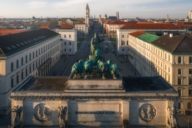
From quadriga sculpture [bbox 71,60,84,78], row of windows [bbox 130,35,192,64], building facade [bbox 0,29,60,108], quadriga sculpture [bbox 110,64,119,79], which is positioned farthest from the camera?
row of windows [bbox 130,35,192,64]

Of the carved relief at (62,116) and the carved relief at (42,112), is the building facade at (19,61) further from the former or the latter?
the carved relief at (62,116)

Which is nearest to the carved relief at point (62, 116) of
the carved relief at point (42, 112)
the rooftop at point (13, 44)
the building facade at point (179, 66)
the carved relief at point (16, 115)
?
the carved relief at point (42, 112)

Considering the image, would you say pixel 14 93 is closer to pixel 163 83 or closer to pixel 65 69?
pixel 163 83

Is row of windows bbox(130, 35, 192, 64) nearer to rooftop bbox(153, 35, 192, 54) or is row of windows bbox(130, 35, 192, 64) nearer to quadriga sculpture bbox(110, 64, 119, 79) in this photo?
rooftop bbox(153, 35, 192, 54)

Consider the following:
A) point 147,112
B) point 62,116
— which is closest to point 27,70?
point 62,116

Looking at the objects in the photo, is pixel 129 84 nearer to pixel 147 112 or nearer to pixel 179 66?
pixel 147 112

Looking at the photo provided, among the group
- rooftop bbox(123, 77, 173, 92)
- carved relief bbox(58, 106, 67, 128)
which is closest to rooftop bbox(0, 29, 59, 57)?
carved relief bbox(58, 106, 67, 128)

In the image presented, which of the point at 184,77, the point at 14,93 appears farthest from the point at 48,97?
the point at 184,77
